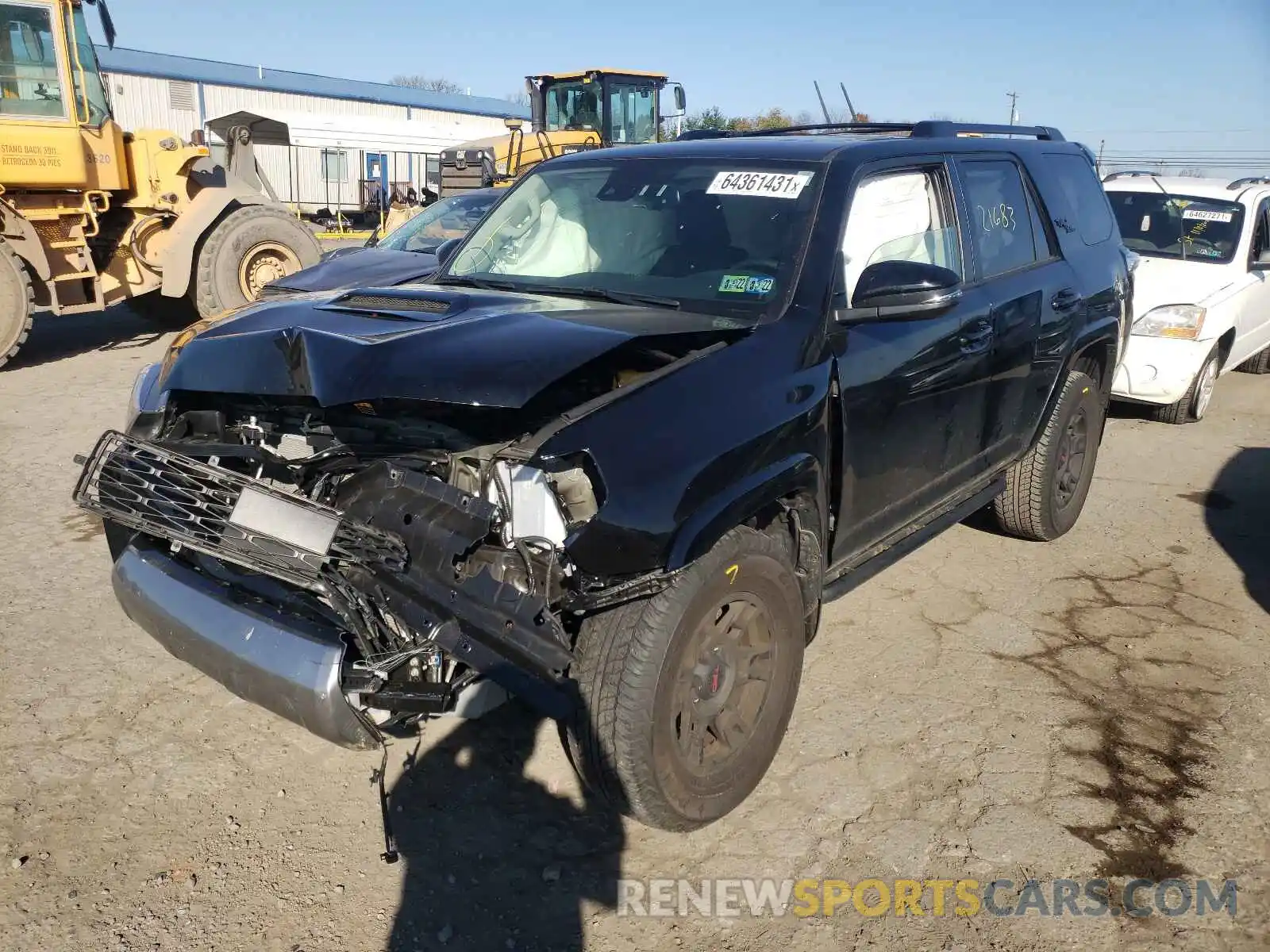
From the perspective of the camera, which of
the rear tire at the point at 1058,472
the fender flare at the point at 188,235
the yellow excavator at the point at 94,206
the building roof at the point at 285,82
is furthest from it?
the building roof at the point at 285,82

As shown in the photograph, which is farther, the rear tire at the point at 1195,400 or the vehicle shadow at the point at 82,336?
the vehicle shadow at the point at 82,336

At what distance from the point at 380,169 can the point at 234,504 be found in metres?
31.9

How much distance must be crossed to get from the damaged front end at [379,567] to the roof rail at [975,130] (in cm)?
229

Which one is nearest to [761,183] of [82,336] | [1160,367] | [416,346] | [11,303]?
[416,346]

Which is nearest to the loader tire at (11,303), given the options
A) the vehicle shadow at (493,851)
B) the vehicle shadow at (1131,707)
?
the vehicle shadow at (493,851)

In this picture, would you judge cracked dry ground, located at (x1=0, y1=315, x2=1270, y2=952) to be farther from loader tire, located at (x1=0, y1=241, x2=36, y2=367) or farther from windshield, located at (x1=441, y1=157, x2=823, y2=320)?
loader tire, located at (x1=0, y1=241, x2=36, y2=367)

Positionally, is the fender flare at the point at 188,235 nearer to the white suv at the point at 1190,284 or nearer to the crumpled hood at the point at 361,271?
the crumpled hood at the point at 361,271

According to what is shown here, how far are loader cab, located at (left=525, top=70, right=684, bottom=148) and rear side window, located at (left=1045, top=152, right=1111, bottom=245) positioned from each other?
1244 centimetres

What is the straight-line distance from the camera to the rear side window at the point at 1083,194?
16.5ft

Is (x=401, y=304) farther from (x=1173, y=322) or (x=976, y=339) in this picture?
(x=1173, y=322)

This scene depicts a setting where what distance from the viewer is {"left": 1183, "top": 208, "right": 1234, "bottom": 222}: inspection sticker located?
8094 millimetres

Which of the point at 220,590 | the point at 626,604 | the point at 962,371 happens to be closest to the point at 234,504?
the point at 220,590

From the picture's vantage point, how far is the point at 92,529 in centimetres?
515

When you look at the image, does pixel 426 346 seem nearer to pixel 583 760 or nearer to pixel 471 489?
pixel 471 489
